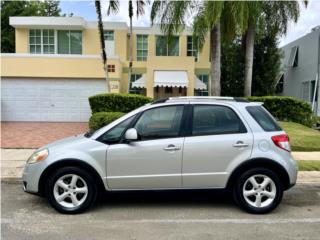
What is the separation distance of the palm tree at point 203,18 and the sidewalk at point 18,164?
6.01m

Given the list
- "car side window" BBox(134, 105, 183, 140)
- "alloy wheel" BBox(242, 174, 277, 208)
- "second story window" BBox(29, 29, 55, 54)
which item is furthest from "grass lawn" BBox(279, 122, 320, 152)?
"second story window" BBox(29, 29, 55, 54)

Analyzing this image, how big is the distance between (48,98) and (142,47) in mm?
7535

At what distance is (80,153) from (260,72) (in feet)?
63.5

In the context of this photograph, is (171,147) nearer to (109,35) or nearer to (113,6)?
(113,6)

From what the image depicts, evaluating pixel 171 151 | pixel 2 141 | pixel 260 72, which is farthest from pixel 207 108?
pixel 260 72

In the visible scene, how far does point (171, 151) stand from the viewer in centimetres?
559

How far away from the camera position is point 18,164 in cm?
922

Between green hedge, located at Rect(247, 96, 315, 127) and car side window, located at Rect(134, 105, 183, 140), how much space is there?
12.2 metres

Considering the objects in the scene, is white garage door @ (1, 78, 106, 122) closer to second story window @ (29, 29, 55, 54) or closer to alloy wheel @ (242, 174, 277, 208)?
second story window @ (29, 29, 55, 54)

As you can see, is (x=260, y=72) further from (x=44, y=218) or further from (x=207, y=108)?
(x=44, y=218)

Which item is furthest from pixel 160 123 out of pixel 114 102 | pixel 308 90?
pixel 308 90

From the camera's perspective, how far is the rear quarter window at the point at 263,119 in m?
5.81

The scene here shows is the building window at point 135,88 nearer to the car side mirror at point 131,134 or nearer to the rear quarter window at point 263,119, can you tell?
the rear quarter window at point 263,119

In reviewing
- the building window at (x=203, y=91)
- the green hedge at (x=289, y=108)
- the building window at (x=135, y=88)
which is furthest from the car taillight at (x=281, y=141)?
the building window at (x=135, y=88)
